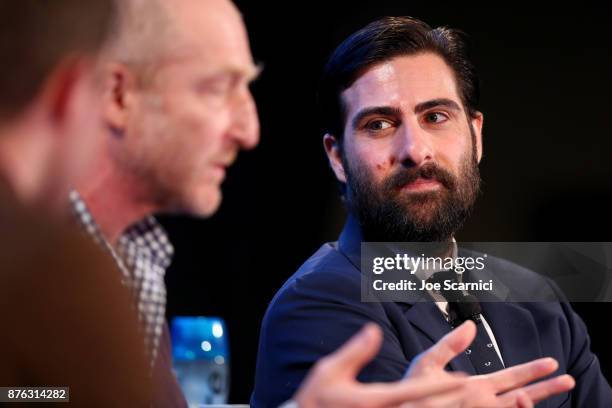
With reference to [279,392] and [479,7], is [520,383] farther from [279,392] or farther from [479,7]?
[479,7]

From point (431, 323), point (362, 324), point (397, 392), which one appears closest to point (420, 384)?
point (397, 392)

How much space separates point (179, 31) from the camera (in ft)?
3.36

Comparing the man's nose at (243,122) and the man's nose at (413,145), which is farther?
the man's nose at (413,145)

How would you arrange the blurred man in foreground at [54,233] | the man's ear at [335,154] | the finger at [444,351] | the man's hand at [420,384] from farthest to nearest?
the man's ear at [335,154] < the finger at [444,351] < the man's hand at [420,384] < the blurred man in foreground at [54,233]

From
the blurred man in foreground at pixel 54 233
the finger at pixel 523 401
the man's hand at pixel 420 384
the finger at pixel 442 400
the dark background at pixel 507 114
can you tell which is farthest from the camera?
the dark background at pixel 507 114

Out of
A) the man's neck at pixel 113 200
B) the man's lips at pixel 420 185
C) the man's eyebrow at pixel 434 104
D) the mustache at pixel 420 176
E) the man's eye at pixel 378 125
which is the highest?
the man's eyebrow at pixel 434 104

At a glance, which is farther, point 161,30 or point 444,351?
point 444,351

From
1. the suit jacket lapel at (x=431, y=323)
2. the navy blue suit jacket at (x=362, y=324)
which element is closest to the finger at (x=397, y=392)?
the navy blue suit jacket at (x=362, y=324)

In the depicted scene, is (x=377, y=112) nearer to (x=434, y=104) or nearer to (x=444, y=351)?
(x=434, y=104)

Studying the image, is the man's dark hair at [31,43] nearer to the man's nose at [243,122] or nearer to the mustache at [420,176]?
the man's nose at [243,122]

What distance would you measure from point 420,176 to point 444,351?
0.71 m

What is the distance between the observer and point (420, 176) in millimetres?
1801

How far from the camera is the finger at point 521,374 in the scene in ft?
4.14

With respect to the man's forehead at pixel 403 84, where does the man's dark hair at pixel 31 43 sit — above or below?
below
